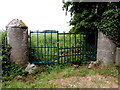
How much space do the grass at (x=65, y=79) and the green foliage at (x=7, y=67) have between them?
289mm

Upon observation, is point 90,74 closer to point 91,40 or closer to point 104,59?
point 104,59

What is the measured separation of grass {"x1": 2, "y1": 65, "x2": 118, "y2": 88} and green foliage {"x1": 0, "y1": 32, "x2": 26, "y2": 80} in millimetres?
289

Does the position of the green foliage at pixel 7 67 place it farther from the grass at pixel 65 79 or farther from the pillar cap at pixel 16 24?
the pillar cap at pixel 16 24

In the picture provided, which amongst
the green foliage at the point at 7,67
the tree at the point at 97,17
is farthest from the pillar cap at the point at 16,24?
the tree at the point at 97,17

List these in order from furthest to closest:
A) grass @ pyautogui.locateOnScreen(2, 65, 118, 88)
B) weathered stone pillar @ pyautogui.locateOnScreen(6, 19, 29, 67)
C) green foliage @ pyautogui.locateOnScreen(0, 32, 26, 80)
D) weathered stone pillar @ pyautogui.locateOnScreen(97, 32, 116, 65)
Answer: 1. weathered stone pillar @ pyautogui.locateOnScreen(97, 32, 116, 65)
2. weathered stone pillar @ pyautogui.locateOnScreen(6, 19, 29, 67)
3. green foliage @ pyautogui.locateOnScreen(0, 32, 26, 80)
4. grass @ pyautogui.locateOnScreen(2, 65, 118, 88)

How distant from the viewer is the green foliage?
4602 millimetres

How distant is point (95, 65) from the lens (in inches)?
216

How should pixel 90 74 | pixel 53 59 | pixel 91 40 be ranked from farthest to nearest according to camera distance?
1. pixel 91 40
2. pixel 53 59
3. pixel 90 74

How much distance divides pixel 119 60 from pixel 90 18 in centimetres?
217

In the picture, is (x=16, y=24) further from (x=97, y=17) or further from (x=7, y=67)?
(x=97, y=17)

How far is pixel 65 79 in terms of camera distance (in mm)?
4234

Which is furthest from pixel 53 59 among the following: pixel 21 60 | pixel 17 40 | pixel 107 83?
pixel 107 83

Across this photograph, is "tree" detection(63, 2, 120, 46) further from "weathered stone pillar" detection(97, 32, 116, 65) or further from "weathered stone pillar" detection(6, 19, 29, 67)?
"weathered stone pillar" detection(6, 19, 29, 67)

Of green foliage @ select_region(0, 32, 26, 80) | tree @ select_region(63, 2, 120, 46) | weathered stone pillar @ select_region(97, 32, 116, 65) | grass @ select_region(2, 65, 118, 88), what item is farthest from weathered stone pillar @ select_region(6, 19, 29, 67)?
weathered stone pillar @ select_region(97, 32, 116, 65)
